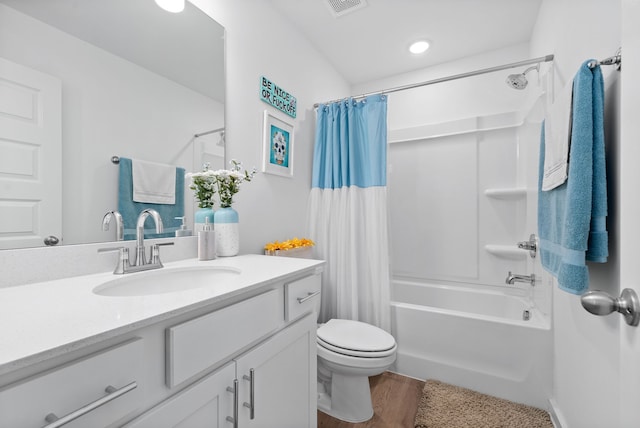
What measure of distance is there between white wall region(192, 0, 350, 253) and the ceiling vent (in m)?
0.33

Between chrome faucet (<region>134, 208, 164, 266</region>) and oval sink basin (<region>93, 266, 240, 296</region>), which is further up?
chrome faucet (<region>134, 208, 164, 266</region>)

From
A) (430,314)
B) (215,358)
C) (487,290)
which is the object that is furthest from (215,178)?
(487,290)

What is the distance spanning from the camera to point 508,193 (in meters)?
2.17

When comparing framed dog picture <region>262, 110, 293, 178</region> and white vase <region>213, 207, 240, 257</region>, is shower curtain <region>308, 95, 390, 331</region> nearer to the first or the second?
framed dog picture <region>262, 110, 293, 178</region>

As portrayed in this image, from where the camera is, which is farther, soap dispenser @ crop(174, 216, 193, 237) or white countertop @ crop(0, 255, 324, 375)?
soap dispenser @ crop(174, 216, 193, 237)

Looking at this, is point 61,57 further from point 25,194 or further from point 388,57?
point 388,57

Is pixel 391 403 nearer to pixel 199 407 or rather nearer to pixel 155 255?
pixel 199 407

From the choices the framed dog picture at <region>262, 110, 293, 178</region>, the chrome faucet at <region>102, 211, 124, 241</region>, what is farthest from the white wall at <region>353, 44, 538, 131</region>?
the chrome faucet at <region>102, 211, 124, 241</region>

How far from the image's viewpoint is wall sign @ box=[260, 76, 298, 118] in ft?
5.54

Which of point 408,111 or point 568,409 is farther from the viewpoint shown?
point 408,111

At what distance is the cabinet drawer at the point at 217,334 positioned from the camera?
619 millimetres

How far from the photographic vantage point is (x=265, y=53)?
1727mm

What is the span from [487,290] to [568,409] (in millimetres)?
1062

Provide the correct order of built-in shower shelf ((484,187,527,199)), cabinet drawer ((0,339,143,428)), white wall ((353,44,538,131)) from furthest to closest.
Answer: white wall ((353,44,538,131))
built-in shower shelf ((484,187,527,199))
cabinet drawer ((0,339,143,428))
